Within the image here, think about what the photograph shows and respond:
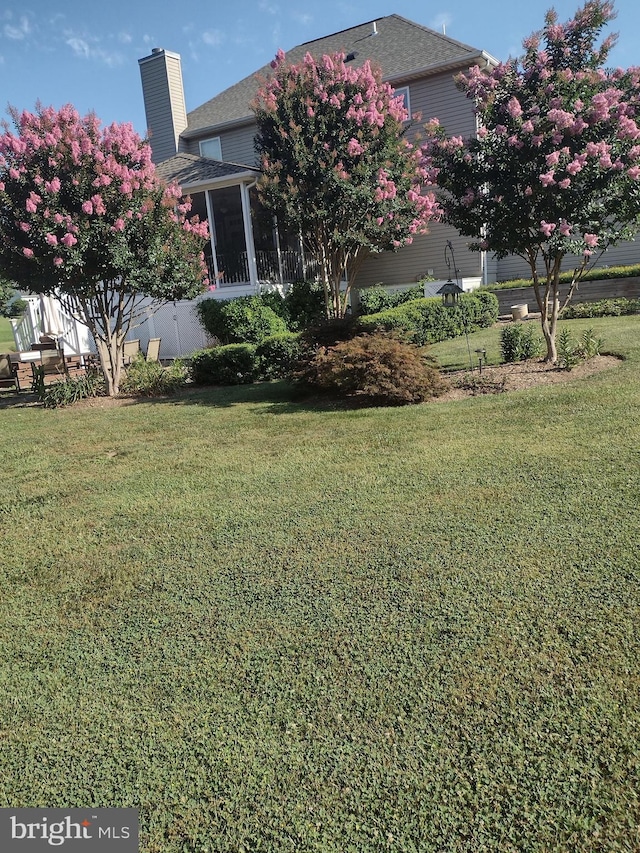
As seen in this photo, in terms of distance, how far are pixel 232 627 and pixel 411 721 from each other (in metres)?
1.10

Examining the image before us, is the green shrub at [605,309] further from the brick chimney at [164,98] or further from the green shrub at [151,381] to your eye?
the brick chimney at [164,98]

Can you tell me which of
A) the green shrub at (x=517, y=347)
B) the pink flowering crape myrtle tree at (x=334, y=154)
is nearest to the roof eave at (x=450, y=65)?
the pink flowering crape myrtle tree at (x=334, y=154)

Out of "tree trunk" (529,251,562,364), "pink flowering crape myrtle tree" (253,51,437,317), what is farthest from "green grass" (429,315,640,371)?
"pink flowering crape myrtle tree" (253,51,437,317)

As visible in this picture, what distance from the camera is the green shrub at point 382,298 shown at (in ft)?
52.9

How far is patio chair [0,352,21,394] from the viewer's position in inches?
493

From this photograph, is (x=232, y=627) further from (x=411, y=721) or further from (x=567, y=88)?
(x=567, y=88)

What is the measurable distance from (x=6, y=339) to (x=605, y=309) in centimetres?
3001

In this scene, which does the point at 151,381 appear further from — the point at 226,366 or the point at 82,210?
the point at 82,210

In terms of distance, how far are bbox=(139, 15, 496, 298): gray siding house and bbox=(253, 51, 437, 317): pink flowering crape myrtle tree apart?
191 cm

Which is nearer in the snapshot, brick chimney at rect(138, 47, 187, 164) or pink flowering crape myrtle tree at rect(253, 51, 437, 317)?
pink flowering crape myrtle tree at rect(253, 51, 437, 317)

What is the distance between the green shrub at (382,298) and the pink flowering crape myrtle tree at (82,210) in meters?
6.86

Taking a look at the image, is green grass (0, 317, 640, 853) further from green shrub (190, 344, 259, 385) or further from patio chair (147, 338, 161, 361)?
patio chair (147, 338, 161, 361)

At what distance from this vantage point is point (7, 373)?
42.1 ft

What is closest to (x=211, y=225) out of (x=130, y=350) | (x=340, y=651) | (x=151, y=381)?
(x=130, y=350)
